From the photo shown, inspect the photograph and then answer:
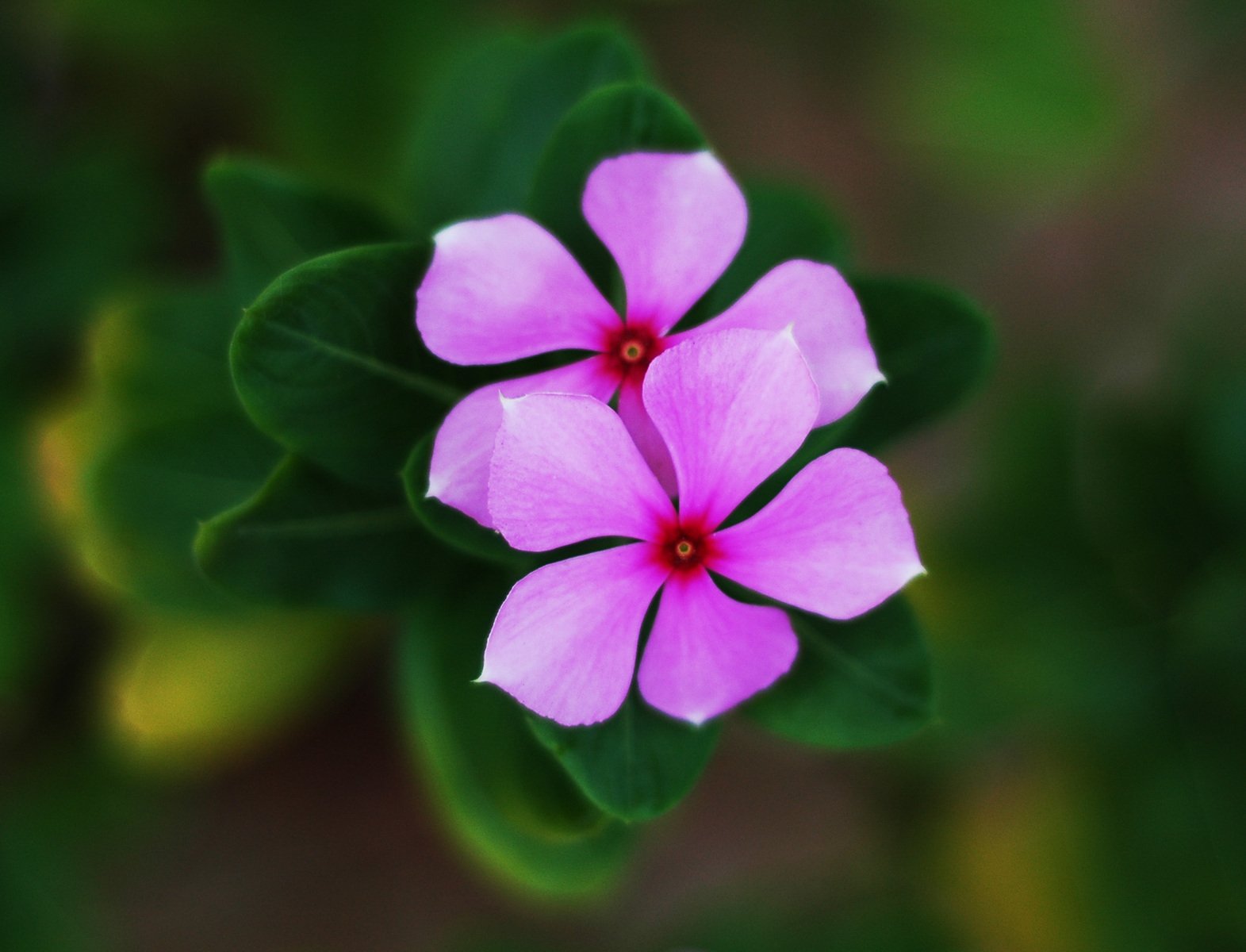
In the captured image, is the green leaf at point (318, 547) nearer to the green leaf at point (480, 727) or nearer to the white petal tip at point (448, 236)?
the green leaf at point (480, 727)

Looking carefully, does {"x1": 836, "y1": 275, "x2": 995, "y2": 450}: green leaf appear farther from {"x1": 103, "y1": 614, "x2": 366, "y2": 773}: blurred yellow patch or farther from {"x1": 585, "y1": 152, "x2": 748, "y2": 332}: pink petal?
{"x1": 103, "y1": 614, "x2": 366, "y2": 773}: blurred yellow patch

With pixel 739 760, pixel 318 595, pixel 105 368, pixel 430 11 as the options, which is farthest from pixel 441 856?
pixel 430 11

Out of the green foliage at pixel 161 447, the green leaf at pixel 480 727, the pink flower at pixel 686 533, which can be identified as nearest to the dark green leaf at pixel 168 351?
the green foliage at pixel 161 447

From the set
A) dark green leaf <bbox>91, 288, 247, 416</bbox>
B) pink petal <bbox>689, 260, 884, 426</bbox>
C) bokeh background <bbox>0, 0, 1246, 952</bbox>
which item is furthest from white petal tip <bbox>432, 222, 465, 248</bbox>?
bokeh background <bbox>0, 0, 1246, 952</bbox>

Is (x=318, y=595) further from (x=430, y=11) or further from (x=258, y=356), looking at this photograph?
(x=430, y=11)

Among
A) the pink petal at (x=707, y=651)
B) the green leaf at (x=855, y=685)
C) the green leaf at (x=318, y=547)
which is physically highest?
the pink petal at (x=707, y=651)

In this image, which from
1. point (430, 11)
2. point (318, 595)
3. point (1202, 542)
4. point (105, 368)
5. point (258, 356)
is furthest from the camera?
point (430, 11)

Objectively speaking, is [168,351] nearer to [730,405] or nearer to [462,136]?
[462,136]
